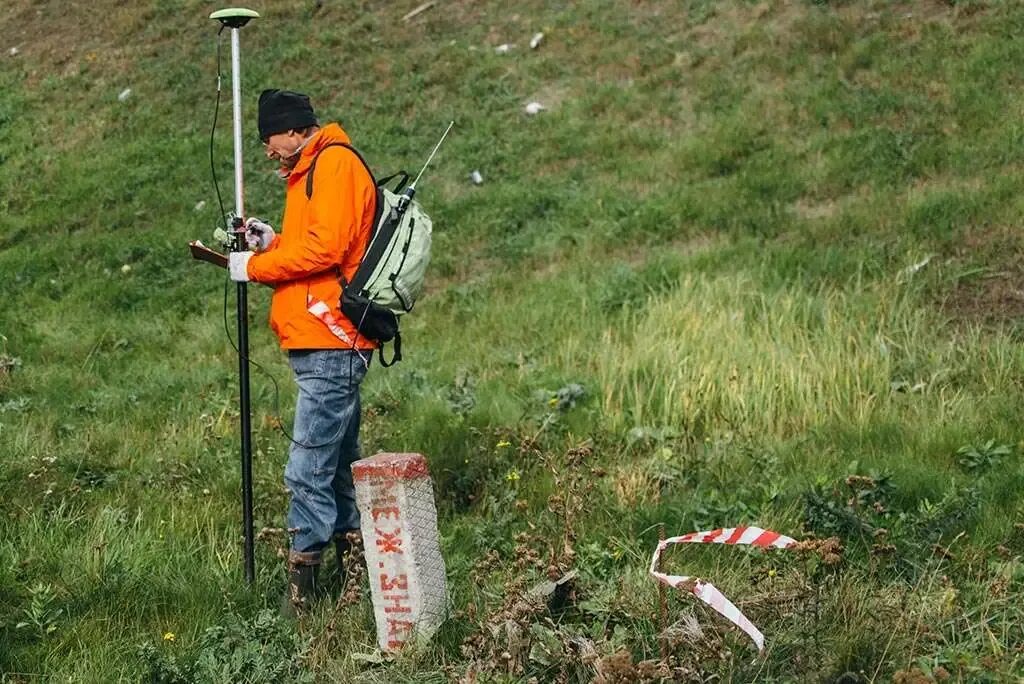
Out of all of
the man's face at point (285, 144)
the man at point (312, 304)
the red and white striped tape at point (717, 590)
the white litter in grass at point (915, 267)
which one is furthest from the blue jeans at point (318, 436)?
the white litter in grass at point (915, 267)

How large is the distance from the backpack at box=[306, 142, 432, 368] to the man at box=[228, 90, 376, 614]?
4 cm

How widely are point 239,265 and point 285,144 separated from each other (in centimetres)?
49

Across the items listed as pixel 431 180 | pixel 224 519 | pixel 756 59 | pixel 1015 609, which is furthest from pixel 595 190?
pixel 1015 609

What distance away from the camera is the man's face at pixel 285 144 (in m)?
4.08

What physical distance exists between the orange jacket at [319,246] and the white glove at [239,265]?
1.3 inches

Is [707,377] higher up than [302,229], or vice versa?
[302,229]

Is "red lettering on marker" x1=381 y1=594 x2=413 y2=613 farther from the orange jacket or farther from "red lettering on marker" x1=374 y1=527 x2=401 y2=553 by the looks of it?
the orange jacket

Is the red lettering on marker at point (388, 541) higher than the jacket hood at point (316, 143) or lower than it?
lower

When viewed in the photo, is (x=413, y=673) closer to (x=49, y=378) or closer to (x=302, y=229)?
(x=302, y=229)

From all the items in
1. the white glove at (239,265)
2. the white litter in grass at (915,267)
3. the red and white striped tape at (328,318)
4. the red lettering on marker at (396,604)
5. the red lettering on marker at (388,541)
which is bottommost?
the white litter in grass at (915,267)

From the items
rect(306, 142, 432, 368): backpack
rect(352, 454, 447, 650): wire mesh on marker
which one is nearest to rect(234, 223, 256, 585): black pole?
rect(306, 142, 432, 368): backpack

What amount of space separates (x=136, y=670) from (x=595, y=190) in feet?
25.6

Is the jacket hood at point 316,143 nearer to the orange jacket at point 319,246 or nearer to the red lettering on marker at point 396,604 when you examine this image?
the orange jacket at point 319,246

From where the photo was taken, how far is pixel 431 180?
459 inches
